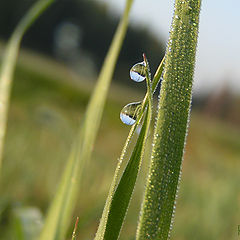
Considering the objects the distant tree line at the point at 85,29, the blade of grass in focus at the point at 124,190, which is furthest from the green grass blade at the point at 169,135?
the distant tree line at the point at 85,29

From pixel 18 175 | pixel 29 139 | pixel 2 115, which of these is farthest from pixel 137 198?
pixel 2 115

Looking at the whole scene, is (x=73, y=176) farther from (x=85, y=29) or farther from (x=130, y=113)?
(x=85, y=29)

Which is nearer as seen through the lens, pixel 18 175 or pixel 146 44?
pixel 18 175

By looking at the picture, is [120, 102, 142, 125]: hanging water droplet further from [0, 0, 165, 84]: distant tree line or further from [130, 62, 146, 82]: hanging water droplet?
[0, 0, 165, 84]: distant tree line

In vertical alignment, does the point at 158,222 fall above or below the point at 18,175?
above

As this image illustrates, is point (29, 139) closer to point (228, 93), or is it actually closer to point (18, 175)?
point (18, 175)

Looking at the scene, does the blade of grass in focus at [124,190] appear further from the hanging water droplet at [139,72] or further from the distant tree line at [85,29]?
the distant tree line at [85,29]
